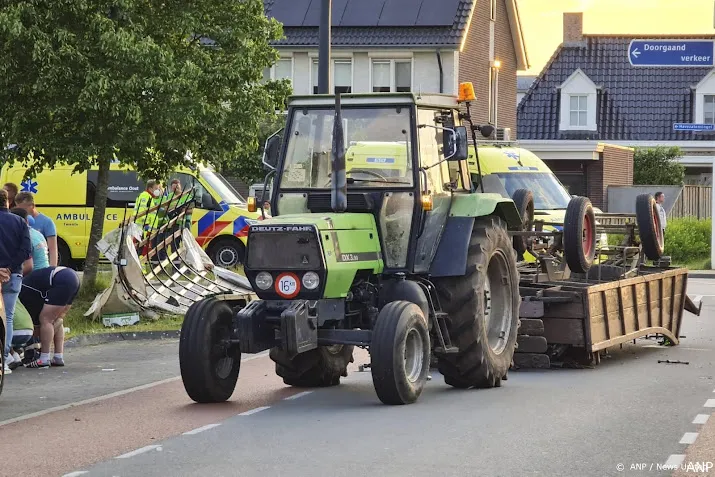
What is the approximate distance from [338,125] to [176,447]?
133 inches

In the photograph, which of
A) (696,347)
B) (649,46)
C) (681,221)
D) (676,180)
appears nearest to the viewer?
(696,347)

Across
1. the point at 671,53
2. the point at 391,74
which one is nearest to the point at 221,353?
the point at 671,53

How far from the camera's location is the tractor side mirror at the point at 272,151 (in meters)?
12.6

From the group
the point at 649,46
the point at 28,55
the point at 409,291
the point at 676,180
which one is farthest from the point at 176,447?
the point at 676,180

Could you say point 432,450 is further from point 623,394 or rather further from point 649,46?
point 649,46

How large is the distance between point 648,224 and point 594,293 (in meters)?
2.86

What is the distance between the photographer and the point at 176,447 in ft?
31.6

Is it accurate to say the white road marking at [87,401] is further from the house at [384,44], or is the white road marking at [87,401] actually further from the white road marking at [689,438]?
the house at [384,44]

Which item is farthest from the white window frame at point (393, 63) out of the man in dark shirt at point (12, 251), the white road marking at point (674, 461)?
the white road marking at point (674, 461)

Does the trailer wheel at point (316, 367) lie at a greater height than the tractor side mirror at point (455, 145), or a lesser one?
lesser

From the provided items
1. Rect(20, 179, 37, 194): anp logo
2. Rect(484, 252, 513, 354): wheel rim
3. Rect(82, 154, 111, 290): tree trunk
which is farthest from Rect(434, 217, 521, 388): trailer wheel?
Rect(20, 179, 37, 194): anp logo

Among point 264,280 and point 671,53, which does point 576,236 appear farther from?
point 671,53

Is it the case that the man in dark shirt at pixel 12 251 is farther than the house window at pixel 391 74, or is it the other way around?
the house window at pixel 391 74

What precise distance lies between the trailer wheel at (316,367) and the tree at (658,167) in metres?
38.7
